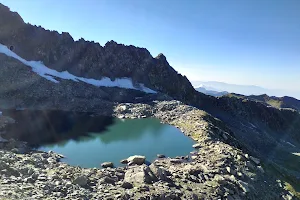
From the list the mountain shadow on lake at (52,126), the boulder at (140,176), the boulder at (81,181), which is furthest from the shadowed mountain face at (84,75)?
the boulder at (81,181)

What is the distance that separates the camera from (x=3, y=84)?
83750 mm

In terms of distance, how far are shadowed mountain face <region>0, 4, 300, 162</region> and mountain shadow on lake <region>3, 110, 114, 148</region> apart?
820 centimetres

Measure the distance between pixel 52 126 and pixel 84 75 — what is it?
53543mm

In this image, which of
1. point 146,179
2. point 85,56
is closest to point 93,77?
point 85,56

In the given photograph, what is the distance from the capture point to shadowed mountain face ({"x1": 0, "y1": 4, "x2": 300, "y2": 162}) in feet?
281

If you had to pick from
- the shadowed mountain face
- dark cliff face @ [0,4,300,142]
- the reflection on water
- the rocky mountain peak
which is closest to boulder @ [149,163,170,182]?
the reflection on water

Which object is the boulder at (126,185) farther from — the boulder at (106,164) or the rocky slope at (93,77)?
the rocky slope at (93,77)

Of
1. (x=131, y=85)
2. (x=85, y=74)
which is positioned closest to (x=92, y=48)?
(x=85, y=74)

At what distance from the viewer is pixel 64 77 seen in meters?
104

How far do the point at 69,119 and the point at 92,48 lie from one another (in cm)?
5671

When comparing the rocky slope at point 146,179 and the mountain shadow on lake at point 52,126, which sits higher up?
the rocky slope at point 146,179

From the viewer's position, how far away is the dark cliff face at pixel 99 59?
359 feet

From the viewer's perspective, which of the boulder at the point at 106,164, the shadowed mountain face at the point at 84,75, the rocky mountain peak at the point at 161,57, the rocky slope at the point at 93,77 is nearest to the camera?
the boulder at the point at 106,164

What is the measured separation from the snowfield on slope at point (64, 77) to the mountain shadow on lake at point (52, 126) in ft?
82.0
